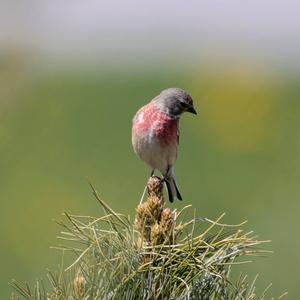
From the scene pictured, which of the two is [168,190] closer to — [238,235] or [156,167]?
[156,167]

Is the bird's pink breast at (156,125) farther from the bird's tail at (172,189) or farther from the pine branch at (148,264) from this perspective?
the pine branch at (148,264)

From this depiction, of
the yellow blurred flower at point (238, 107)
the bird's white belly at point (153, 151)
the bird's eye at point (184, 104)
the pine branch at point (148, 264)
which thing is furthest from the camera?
the yellow blurred flower at point (238, 107)

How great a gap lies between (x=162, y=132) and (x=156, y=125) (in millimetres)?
42

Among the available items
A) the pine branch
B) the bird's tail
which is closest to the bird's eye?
the bird's tail

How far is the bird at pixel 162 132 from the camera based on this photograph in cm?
466

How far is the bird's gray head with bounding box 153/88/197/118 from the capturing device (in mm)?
4715

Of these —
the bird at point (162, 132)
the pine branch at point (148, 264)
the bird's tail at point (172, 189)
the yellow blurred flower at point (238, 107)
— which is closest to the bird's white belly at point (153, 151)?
the bird at point (162, 132)

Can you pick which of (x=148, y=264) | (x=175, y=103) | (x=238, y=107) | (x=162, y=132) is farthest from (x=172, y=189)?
(x=238, y=107)

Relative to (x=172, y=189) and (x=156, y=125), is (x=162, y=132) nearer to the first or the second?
(x=156, y=125)

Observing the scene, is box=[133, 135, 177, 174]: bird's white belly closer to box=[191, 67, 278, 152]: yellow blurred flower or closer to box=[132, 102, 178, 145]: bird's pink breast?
box=[132, 102, 178, 145]: bird's pink breast

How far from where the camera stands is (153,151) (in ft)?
15.3

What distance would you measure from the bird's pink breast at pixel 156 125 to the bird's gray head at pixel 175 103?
24mm

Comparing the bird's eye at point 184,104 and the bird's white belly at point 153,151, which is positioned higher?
the bird's eye at point 184,104

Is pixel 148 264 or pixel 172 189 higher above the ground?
pixel 172 189
